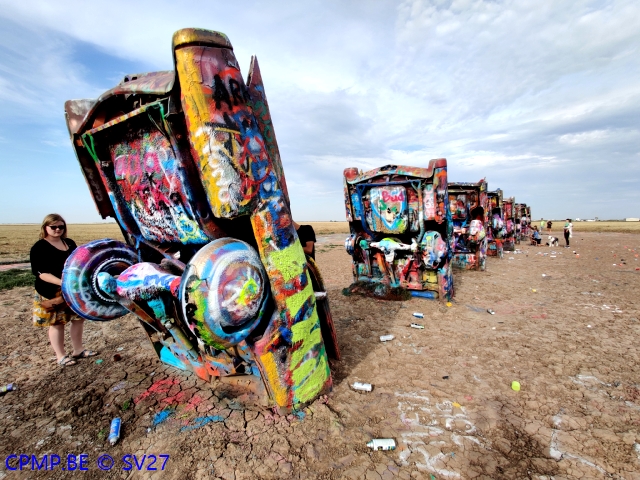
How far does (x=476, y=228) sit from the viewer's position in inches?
412

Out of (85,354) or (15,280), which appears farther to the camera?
(15,280)

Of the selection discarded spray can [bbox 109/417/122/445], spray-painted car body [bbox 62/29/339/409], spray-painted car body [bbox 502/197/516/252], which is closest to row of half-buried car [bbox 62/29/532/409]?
spray-painted car body [bbox 62/29/339/409]

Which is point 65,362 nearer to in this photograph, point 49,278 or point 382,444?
point 49,278

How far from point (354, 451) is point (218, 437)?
1.14 m

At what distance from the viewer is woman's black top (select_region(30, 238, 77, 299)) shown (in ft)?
12.8

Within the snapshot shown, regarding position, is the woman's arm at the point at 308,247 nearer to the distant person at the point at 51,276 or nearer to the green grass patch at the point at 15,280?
the distant person at the point at 51,276

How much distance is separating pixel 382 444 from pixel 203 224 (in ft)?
7.55

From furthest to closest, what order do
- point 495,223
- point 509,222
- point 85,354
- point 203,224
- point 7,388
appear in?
point 509,222, point 495,223, point 85,354, point 7,388, point 203,224

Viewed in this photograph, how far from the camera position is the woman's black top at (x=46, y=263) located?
3.89 meters

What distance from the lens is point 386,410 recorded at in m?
3.05

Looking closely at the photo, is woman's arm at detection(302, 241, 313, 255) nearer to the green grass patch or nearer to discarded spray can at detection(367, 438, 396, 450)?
discarded spray can at detection(367, 438, 396, 450)

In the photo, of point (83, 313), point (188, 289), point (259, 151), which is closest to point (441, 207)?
point (259, 151)

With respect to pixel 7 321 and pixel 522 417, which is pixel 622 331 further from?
pixel 7 321

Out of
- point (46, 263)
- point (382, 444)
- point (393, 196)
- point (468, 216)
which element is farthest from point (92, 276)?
point (468, 216)
